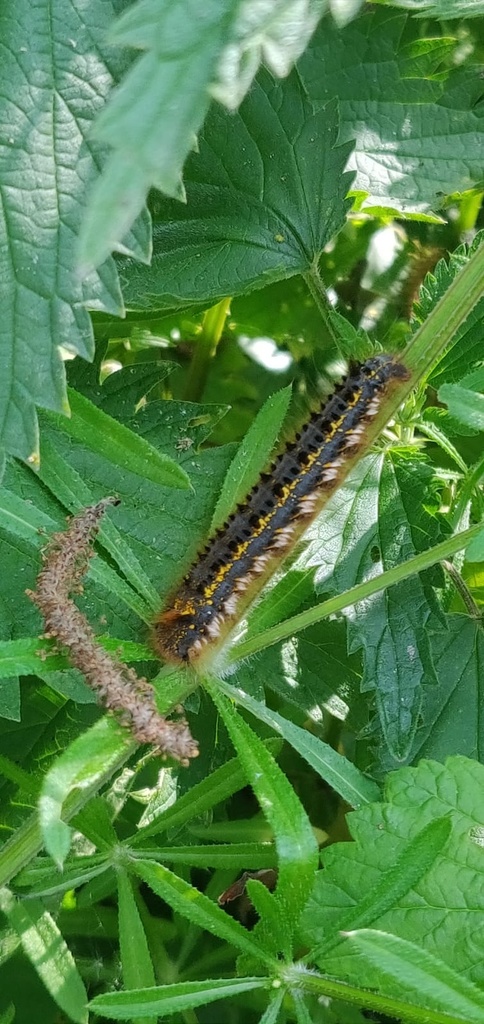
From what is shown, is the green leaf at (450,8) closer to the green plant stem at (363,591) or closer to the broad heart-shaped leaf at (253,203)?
the broad heart-shaped leaf at (253,203)

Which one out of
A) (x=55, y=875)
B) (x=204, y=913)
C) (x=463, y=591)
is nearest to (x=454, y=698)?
(x=463, y=591)

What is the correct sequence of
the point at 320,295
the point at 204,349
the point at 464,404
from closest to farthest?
the point at 464,404
the point at 320,295
the point at 204,349

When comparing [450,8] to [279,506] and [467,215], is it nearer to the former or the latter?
[467,215]

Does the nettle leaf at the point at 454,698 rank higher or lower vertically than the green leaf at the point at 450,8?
lower

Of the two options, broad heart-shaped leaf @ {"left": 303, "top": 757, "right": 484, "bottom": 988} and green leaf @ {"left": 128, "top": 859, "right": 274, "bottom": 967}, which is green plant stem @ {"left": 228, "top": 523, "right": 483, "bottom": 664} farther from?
green leaf @ {"left": 128, "top": 859, "right": 274, "bottom": 967}

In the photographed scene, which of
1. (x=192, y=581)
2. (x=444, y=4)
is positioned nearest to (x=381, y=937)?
(x=192, y=581)

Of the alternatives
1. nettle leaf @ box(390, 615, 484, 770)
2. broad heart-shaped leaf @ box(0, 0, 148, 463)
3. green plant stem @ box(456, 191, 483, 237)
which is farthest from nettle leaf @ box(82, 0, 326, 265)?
green plant stem @ box(456, 191, 483, 237)

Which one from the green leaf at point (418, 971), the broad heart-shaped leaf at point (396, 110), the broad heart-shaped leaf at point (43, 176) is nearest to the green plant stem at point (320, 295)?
the broad heart-shaped leaf at point (396, 110)
